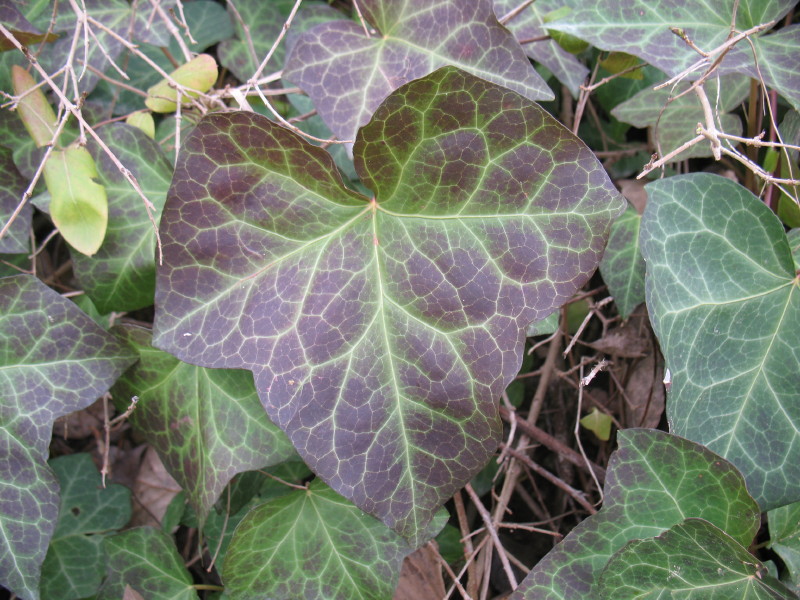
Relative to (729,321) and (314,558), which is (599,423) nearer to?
(729,321)

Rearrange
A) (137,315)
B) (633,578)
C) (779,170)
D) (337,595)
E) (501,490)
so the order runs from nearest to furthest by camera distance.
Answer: (633,578) → (337,595) → (779,170) → (501,490) → (137,315)

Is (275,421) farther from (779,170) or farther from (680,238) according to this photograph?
(779,170)

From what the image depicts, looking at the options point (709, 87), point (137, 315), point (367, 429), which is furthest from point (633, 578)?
point (137, 315)

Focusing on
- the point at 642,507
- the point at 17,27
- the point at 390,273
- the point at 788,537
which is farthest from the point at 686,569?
the point at 17,27

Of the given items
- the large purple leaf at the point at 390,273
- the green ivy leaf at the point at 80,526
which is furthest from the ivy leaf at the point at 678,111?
the green ivy leaf at the point at 80,526

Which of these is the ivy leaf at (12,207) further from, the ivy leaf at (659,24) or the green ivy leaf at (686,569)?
the green ivy leaf at (686,569)

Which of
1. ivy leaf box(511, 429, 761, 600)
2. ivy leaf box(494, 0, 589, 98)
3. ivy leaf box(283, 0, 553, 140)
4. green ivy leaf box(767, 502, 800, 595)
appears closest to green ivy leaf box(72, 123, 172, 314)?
ivy leaf box(283, 0, 553, 140)
